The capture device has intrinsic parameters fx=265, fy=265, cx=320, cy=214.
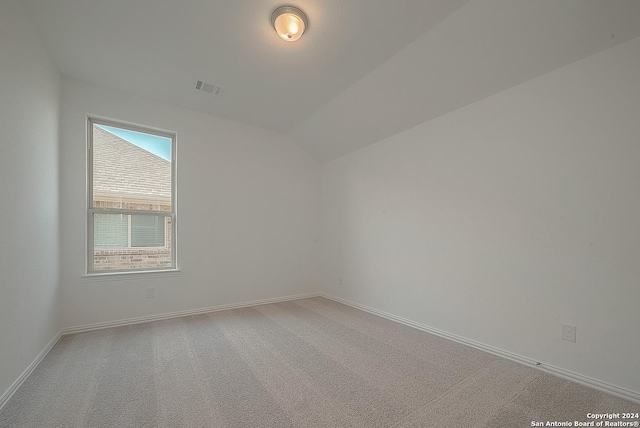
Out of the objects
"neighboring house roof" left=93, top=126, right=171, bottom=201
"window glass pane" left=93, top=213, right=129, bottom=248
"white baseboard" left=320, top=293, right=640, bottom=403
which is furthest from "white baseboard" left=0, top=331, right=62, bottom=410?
"white baseboard" left=320, top=293, right=640, bottom=403

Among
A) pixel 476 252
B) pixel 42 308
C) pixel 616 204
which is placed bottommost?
pixel 42 308

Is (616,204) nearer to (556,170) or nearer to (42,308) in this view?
(556,170)

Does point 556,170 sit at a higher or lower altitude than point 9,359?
higher

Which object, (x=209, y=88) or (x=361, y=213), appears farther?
(x=361, y=213)

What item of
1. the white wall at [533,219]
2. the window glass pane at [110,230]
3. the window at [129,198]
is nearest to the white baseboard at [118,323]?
the window at [129,198]

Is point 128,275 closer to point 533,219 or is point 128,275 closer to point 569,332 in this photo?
point 533,219

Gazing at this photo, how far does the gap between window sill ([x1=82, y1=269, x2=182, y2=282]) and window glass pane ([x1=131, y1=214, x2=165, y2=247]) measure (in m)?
0.35

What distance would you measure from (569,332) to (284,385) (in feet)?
7.23

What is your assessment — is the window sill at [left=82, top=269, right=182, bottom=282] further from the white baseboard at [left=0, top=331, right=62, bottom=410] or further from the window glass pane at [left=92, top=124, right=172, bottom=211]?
the window glass pane at [left=92, top=124, right=172, bottom=211]

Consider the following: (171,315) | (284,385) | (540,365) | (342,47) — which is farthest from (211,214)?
(540,365)

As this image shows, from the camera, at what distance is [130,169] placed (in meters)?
3.29

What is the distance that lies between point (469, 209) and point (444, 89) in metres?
1.22

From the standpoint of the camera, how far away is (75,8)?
78.5 inches

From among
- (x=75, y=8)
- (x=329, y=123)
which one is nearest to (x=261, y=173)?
(x=329, y=123)
